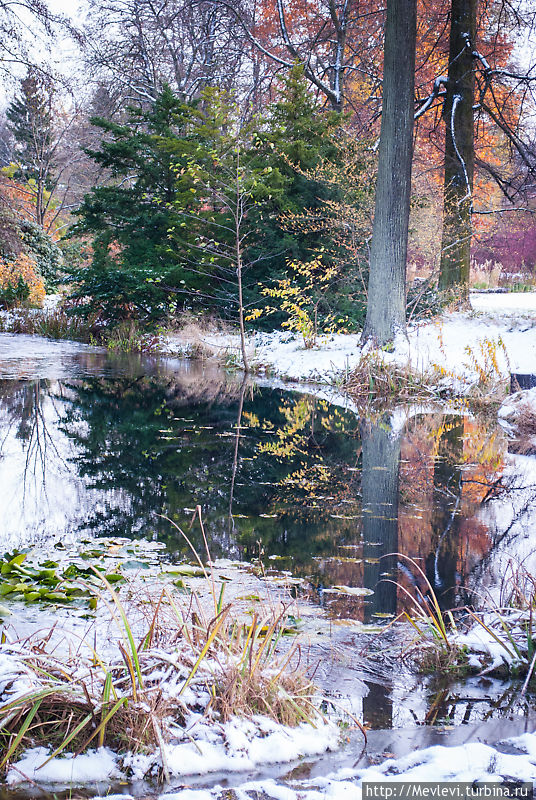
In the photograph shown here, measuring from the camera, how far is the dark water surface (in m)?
3.24

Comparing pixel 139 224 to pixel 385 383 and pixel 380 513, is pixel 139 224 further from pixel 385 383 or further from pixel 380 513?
pixel 380 513

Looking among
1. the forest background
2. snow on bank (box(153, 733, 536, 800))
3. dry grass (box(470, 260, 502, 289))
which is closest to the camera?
snow on bank (box(153, 733, 536, 800))

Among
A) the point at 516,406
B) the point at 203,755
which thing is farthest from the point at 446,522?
the point at 516,406

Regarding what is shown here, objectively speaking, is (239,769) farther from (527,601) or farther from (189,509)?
(189,509)

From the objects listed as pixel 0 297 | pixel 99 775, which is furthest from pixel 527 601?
pixel 0 297

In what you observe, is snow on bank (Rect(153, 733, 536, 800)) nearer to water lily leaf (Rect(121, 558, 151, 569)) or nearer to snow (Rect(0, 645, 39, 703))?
snow (Rect(0, 645, 39, 703))

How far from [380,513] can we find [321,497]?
0.53 metres

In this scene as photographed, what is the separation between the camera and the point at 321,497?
192 inches

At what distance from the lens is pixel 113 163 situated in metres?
16.3

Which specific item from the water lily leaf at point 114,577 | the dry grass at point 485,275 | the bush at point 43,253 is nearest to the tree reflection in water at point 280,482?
the water lily leaf at point 114,577

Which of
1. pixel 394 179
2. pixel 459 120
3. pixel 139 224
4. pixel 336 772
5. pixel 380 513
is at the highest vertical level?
pixel 459 120

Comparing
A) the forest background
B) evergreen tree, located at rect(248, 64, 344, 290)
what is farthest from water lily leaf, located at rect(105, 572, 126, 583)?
evergreen tree, located at rect(248, 64, 344, 290)

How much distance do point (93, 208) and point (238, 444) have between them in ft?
37.9

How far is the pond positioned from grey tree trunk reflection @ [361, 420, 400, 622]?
0.5 inches
